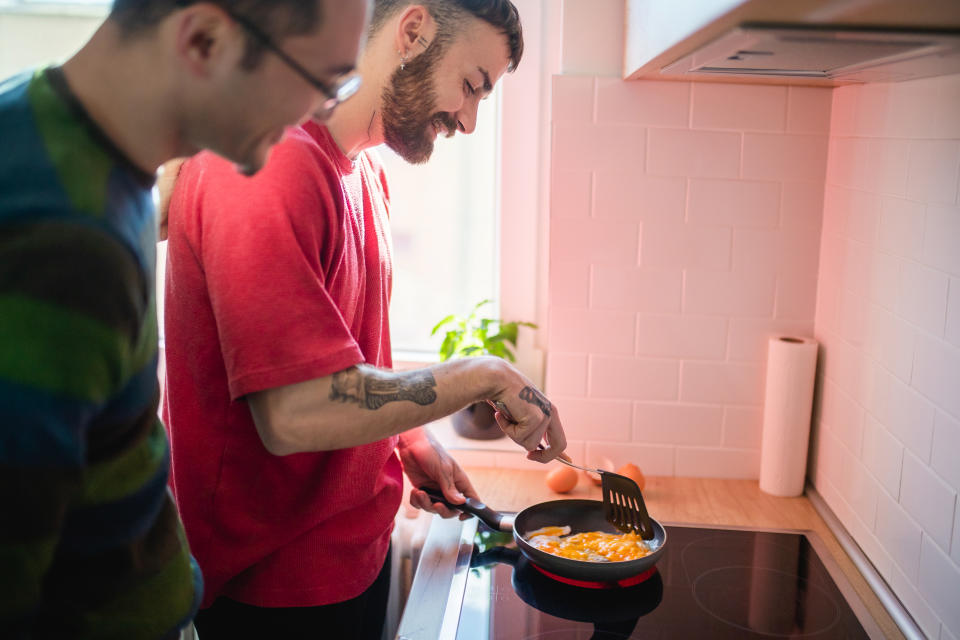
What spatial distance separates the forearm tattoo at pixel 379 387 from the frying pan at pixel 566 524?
356 millimetres

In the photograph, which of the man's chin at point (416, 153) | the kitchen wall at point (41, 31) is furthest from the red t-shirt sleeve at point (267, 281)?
the kitchen wall at point (41, 31)

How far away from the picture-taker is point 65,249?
0.52m

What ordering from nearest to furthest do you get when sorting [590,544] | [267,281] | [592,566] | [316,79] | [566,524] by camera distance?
[316,79], [267,281], [592,566], [590,544], [566,524]

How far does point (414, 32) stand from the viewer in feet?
3.39

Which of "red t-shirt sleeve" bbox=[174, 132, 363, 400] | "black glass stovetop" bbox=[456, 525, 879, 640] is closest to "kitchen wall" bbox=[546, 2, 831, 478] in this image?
"black glass stovetop" bbox=[456, 525, 879, 640]

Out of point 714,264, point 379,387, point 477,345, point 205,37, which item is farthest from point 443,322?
point 205,37

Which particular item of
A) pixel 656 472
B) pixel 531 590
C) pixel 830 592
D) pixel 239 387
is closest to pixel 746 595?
pixel 830 592

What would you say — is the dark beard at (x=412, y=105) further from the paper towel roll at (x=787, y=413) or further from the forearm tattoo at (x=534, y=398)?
the paper towel roll at (x=787, y=413)

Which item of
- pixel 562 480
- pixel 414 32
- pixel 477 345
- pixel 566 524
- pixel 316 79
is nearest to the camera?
pixel 316 79

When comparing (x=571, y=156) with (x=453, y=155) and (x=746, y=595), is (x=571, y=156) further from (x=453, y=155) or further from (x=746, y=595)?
(x=746, y=595)

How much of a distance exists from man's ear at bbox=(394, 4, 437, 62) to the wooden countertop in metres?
0.80

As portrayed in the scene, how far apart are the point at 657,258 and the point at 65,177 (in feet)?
3.98

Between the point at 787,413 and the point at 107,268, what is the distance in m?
1.30

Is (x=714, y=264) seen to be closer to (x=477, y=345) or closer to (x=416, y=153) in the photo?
(x=477, y=345)
